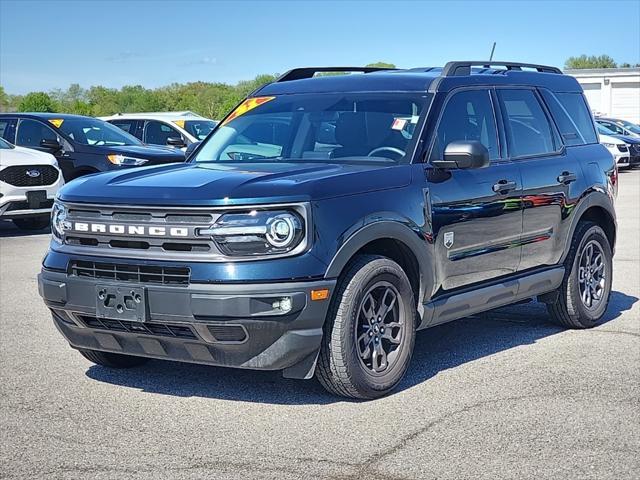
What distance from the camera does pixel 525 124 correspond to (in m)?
7.23

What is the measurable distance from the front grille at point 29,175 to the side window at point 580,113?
860cm

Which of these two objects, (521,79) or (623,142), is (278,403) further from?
(623,142)

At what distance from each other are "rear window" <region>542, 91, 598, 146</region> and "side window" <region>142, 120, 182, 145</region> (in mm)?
13410

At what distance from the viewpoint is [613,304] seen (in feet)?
28.5

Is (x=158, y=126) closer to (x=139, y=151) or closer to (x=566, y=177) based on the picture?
(x=139, y=151)

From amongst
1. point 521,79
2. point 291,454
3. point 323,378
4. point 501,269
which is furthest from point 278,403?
point 521,79

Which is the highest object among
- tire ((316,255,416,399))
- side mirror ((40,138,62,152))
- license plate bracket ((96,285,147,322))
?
side mirror ((40,138,62,152))

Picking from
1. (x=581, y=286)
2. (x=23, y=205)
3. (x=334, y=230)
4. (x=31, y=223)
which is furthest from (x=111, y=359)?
(x=31, y=223)

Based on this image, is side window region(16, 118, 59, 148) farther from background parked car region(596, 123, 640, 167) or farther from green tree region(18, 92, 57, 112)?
green tree region(18, 92, 57, 112)

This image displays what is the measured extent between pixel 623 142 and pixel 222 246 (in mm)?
26551

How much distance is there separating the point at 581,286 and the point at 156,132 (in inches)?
555

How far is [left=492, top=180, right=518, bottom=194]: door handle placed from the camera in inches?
259

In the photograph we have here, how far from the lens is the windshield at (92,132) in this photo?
645 inches

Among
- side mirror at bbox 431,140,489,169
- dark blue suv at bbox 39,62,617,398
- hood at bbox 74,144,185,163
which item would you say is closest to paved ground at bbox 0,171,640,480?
dark blue suv at bbox 39,62,617,398
